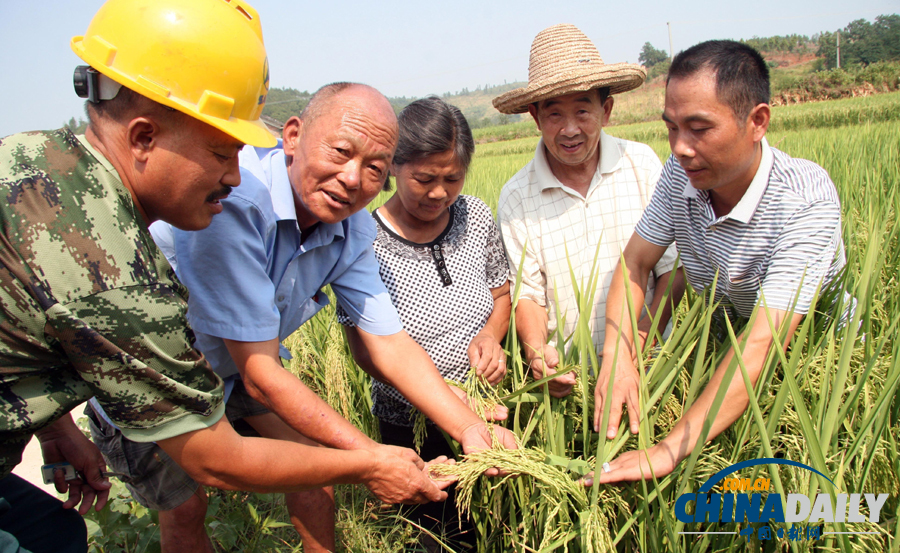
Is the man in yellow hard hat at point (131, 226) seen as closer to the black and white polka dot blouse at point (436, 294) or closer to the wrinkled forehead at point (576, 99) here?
the black and white polka dot blouse at point (436, 294)

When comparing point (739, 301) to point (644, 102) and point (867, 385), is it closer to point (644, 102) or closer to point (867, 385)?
point (867, 385)

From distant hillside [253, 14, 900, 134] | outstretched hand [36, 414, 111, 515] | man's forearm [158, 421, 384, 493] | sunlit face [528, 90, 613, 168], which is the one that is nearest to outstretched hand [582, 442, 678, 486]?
man's forearm [158, 421, 384, 493]

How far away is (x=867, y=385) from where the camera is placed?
1353 millimetres

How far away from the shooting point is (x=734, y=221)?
5.24 feet

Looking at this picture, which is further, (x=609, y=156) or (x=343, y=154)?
(x=609, y=156)

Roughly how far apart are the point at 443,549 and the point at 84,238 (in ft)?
5.62

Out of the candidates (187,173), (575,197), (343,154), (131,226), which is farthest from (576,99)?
(131,226)

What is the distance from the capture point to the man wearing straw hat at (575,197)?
2125 mm

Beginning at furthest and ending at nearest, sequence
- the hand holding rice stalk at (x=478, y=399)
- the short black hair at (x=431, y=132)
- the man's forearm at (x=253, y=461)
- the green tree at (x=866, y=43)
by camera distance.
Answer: the green tree at (x=866, y=43), the short black hair at (x=431, y=132), the hand holding rice stalk at (x=478, y=399), the man's forearm at (x=253, y=461)

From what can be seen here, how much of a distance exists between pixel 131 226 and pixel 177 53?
0.33 meters

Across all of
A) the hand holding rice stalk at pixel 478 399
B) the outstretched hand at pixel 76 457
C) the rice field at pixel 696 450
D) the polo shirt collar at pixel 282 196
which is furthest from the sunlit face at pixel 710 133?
the outstretched hand at pixel 76 457

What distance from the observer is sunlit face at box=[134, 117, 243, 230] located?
958 mm

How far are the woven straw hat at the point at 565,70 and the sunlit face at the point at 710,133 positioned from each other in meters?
0.60

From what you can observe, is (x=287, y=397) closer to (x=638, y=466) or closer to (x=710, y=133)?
(x=638, y=466)
